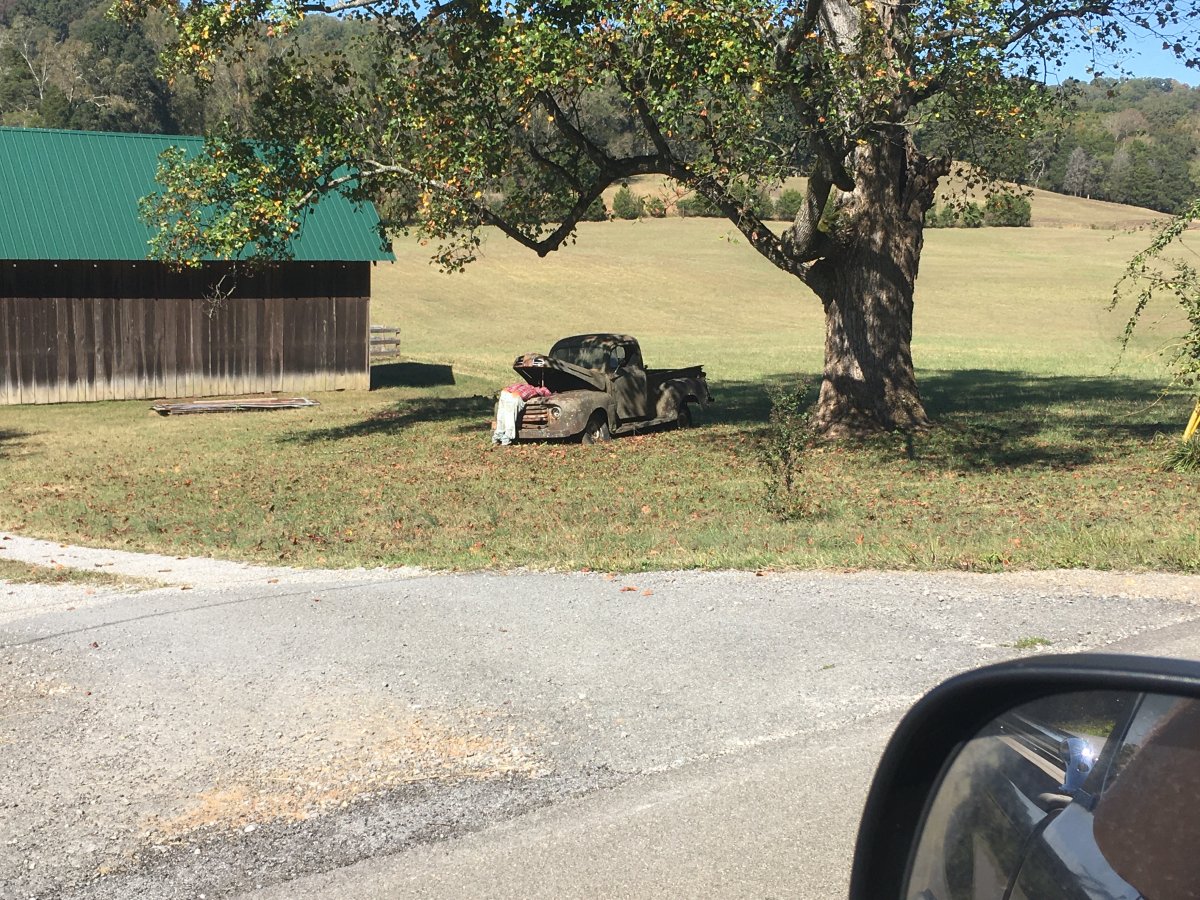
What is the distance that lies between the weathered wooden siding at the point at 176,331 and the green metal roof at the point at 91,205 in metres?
0.57

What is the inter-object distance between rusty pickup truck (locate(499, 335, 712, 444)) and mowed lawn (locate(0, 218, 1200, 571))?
0.55 m

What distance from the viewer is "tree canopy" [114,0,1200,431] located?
16.2 metres

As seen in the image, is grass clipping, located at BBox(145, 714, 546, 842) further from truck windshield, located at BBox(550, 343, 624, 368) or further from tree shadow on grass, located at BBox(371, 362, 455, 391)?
tree shadow on grass, located at BBox(371, 362, 455, 391)

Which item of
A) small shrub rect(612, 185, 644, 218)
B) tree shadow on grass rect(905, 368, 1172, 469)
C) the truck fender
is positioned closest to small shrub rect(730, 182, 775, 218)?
the truck fender

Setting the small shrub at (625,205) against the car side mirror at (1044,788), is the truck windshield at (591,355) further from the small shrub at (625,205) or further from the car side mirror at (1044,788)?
the small shrub at (625,205)

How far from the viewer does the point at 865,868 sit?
2367 mm

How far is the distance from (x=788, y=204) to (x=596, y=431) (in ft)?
208

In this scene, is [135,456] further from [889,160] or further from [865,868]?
[865,868]

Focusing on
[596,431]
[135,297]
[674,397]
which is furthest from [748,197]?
[135,297]

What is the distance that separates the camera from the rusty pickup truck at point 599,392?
68.5 ft

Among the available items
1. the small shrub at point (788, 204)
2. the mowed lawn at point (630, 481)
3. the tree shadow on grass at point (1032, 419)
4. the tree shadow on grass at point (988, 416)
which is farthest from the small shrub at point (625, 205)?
the tree shadow on grass at point (1032, 419)

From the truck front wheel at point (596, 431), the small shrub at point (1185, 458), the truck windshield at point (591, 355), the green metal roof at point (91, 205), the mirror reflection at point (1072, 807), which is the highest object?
the green metal roof at point (91, 205)

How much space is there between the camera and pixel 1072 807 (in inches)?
78.7

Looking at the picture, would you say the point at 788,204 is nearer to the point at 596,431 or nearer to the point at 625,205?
the point at 625,205
